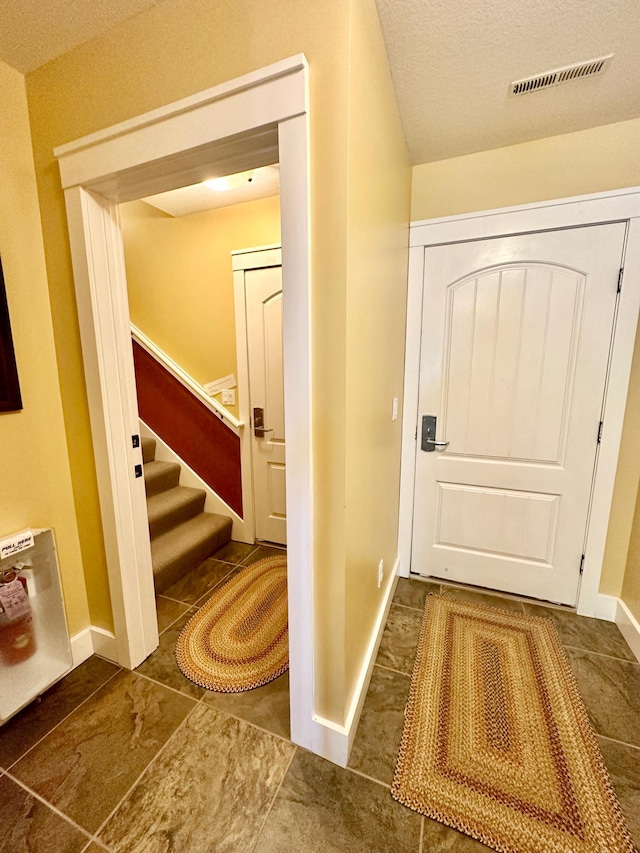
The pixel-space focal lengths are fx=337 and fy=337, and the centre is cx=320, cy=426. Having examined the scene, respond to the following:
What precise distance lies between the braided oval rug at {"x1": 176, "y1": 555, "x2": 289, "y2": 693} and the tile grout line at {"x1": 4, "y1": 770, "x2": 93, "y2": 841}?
0.52 m

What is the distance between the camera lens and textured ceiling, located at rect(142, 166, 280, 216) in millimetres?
2064

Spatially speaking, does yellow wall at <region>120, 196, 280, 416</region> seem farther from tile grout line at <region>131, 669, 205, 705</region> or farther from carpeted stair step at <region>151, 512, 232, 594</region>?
tile grout line at <region>131, 669, 205, 705</region>

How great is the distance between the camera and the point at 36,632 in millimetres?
1442

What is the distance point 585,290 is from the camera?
1702 millimetres

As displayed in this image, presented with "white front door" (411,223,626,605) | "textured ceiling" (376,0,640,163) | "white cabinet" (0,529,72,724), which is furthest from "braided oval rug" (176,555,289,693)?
"textured ceiling" (376,0,640,163)

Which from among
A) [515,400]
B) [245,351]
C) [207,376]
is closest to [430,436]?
[515,400]

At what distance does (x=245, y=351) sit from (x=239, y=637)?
5.90 ft

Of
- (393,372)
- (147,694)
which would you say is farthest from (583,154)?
(147,694)

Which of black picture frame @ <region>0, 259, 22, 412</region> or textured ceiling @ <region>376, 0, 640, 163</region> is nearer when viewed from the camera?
textured ceiling @ <region>376, 0, 640, 163</region>

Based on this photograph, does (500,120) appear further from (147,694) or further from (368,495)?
(147,694)

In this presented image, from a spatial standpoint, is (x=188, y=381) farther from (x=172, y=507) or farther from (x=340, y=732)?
(x=340, y=732)

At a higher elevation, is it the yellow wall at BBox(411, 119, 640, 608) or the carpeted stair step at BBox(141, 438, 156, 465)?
the yellow wall at BBox(411, 119, 640, 608)

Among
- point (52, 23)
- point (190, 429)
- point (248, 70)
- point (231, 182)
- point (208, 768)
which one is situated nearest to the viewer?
point (248, 70)

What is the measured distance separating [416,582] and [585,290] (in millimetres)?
1934
